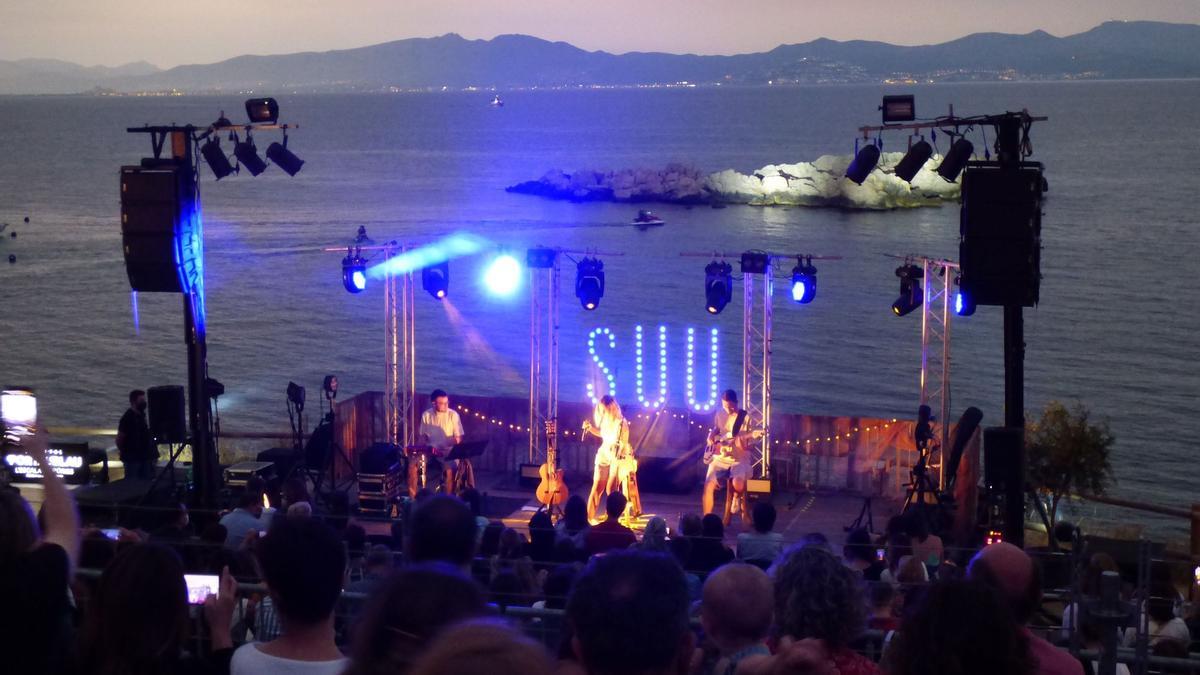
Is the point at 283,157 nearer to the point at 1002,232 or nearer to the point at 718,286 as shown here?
the point at 718,286

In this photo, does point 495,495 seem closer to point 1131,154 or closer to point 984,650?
point 984,650

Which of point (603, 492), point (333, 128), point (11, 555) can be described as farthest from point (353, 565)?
point (333, 128)

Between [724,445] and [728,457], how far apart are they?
0.42 ft

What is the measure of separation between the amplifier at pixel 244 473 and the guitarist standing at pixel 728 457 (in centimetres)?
418

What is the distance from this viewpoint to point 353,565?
23.8 feet

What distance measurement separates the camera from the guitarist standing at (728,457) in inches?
508

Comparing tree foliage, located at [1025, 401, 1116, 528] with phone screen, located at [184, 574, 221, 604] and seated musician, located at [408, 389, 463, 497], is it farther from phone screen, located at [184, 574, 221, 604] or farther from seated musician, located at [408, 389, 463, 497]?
phone screen, located at [184, 574, 221, 604]

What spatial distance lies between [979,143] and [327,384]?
125 ft

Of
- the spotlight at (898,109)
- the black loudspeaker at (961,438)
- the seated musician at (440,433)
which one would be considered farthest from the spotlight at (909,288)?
the seated musician at (440,433)

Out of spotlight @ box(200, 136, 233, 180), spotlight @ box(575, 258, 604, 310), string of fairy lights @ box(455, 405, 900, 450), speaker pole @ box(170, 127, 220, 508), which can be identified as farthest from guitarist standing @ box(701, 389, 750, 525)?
spotlight @ box(200, 136, 233, 180)

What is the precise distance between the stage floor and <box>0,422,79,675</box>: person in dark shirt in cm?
913

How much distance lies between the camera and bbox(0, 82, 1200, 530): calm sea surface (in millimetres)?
30172

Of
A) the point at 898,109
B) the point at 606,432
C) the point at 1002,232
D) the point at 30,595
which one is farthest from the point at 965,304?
the point at 30,595

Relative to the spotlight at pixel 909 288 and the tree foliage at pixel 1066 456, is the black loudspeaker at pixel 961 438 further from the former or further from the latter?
the tree foliage at pixel 1066 456
